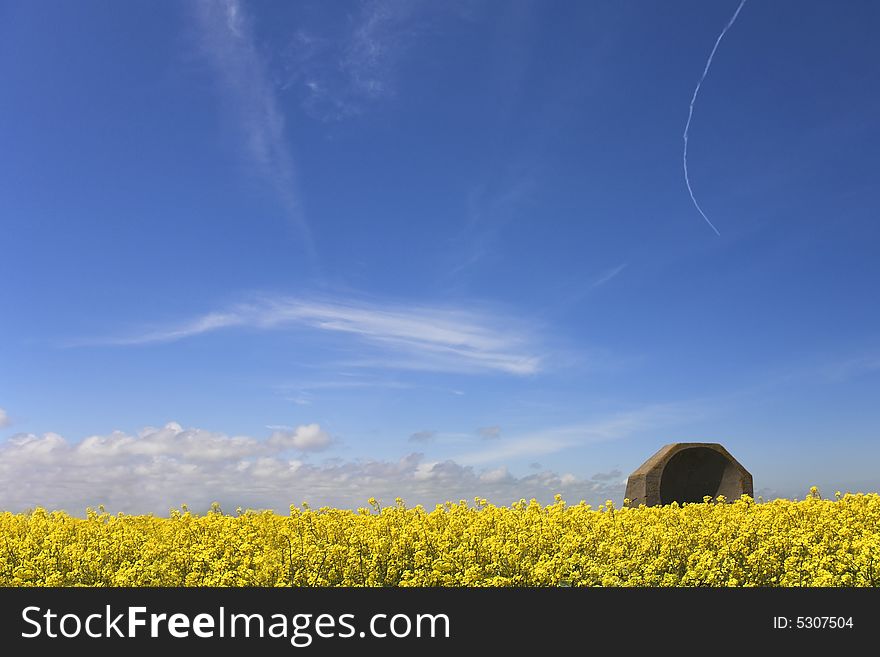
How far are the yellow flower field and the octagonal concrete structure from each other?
5.17 m

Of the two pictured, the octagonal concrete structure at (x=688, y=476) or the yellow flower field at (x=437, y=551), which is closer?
the yellow flower field at (x=437, y=551)

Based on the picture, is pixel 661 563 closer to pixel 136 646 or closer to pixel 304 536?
pixel 304 536

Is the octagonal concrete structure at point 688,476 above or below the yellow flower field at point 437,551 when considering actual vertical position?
above

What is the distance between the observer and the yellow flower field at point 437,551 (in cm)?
669

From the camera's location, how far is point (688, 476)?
14.4 m

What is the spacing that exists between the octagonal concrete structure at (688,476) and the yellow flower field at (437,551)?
517 centimetres

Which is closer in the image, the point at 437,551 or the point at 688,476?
the point at 437,551

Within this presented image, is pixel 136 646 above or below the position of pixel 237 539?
below

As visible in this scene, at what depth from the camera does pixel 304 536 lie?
7.41 metres

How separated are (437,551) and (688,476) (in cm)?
868

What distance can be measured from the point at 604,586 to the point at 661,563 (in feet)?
2.29

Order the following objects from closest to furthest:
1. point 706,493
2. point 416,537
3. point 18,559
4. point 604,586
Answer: point 604,586 < point 416,537 < point 18,559 < point 706,493

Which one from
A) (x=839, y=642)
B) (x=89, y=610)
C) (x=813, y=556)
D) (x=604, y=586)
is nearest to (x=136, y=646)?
(x=89, y=610)

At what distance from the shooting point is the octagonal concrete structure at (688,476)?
1378 centimetres
